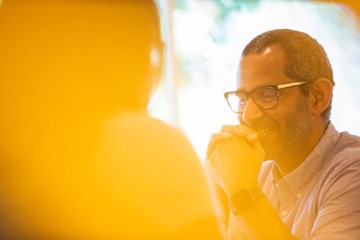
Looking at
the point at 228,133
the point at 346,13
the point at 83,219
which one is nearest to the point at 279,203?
the point at 228,133

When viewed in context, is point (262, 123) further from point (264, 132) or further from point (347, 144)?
point (347, 144)

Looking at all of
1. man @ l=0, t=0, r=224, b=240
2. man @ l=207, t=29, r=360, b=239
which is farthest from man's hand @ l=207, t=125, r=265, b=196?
man @ l=0, t=0, r=224, b=240

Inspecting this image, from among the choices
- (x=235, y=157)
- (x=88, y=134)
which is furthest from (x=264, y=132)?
(x=88, y=134)

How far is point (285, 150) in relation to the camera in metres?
1.31

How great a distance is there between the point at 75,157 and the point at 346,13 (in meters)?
2.61

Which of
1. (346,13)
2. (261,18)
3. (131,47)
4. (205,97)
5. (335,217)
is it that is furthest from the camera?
(346,13)

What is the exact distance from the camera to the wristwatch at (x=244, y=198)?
1.07 m

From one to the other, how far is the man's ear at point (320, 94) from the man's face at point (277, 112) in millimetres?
35

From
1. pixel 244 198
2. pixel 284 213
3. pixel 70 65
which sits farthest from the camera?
pixel 284 213

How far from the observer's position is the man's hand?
114 centimetres

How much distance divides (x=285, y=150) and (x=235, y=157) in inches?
8.8

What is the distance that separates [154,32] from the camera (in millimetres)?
380

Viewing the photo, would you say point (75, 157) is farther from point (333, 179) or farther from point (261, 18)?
point (261, 18)

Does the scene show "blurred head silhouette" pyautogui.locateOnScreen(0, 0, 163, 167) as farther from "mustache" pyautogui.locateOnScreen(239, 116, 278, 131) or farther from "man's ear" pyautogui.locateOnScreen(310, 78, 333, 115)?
"man's ear" pyautogui.locateOnScreen(310, 78, 333, 115)
